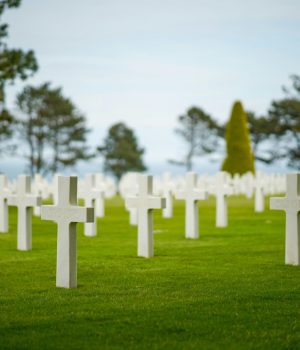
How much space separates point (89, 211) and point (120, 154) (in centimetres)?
7187

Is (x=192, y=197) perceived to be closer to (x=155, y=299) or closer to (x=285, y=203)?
(x=285, y=203)

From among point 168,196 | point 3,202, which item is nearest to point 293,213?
point 3,202

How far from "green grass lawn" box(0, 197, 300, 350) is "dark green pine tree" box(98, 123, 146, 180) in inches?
2592

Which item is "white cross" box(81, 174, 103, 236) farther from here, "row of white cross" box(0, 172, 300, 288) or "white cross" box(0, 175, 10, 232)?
"white cross" box(0, 175, 10, 232)

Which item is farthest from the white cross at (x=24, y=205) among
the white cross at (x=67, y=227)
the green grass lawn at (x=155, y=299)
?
the white cross at (x=67, y=227)

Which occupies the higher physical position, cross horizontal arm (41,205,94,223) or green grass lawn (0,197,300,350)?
cross horizontal arm (41,205,94,223)

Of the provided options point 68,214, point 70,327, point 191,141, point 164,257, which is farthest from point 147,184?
point 191,141

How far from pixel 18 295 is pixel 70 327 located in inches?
72.9

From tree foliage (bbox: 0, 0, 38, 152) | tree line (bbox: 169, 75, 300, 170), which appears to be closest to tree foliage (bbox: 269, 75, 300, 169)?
tree line (bbox: 169, 75, 300, 170)

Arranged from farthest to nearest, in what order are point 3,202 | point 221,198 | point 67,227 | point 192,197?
point 221,198 < point 3,202 < point 192,197 < point 67,227

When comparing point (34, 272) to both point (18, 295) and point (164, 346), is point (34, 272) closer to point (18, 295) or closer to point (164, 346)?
point (18, 295)

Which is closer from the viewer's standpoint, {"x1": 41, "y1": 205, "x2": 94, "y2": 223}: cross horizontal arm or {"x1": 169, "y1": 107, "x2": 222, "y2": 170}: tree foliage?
{"x1": 41, "y1": 205, "x2": 94, "y2": 223}: cross horizontal arm

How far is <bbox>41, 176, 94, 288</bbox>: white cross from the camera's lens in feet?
28.9

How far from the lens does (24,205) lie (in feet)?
42.3
